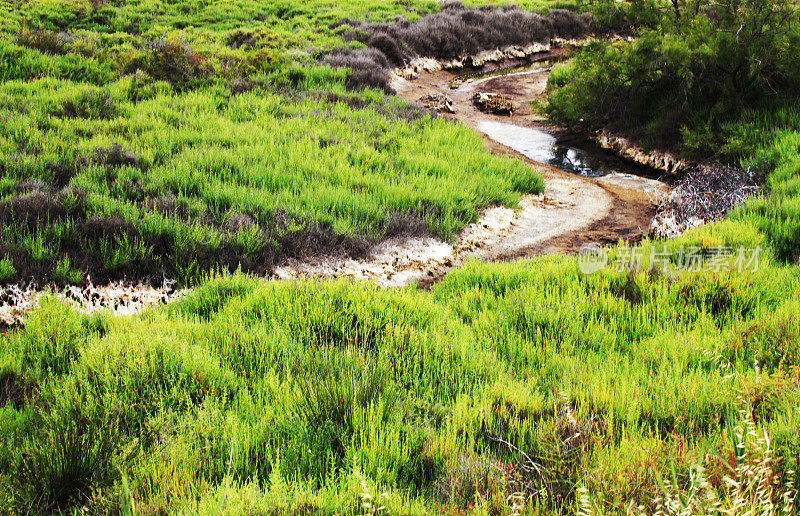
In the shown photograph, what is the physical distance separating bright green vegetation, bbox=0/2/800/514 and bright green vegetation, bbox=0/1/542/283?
3.5 inches

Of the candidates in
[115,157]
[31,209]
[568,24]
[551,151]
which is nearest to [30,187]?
[31,209]

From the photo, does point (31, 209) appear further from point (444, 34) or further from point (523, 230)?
point (444, 34)

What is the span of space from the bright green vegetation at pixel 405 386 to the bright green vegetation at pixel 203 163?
0.09 meters

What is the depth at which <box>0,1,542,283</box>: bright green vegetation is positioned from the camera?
5707mm

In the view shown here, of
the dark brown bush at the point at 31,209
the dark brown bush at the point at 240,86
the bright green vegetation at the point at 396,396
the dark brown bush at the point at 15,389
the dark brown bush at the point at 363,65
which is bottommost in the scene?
the dark brown bush at the point at 15,389

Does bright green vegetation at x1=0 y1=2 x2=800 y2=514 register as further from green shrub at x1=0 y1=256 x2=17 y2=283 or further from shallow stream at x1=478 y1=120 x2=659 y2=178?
shallow stream at x1=478 y1=120 x2=659 y2=178

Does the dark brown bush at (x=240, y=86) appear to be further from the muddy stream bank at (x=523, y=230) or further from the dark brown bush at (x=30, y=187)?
the dark brown bush at (x=30, y=187)

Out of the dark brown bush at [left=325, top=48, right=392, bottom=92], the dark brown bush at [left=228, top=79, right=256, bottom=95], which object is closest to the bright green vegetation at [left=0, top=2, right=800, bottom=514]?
the dark brown bush at [left=228, top=79, right=256, bottom=95]

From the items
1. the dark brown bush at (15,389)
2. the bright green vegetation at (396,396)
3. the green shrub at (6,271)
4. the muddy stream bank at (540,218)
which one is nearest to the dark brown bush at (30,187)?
the green shrub at (6,271)

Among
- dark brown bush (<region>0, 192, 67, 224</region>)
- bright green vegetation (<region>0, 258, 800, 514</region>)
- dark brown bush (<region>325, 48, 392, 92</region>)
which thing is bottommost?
bright green vegetation (<region>0, 258, 800, 514</region>)

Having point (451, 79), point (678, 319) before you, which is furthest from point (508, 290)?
point (451, 79)

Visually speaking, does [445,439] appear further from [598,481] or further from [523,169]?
[523,169]

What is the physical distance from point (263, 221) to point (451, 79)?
49.8 ft

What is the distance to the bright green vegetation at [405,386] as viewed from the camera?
2.17m
